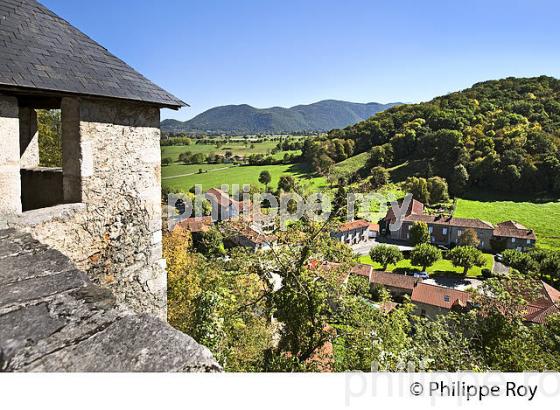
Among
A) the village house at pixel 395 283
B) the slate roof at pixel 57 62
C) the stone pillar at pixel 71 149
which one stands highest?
the slate roof at pixel 57 62

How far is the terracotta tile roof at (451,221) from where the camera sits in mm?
50656

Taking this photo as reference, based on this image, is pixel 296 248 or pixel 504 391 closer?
pixel 504 391

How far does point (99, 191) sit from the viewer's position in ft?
15.0

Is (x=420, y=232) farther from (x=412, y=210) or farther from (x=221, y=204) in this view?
(x=221, y=204)

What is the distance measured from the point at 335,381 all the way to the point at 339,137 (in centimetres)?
8765

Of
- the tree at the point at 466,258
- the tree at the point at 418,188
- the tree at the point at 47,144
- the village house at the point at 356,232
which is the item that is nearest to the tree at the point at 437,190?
the tree at the point at 418,188

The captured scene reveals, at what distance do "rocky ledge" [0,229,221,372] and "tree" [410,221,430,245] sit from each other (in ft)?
168

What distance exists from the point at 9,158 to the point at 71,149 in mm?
671

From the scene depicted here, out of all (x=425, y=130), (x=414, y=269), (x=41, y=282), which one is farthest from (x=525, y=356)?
(x=425, y=130)

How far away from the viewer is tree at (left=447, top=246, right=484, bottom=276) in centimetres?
3926

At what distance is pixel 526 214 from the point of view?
55781 mm

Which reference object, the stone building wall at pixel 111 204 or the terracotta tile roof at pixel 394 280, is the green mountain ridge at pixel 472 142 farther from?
the stone building wall at pixel 111 204

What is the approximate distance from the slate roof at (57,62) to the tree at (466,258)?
132 feet

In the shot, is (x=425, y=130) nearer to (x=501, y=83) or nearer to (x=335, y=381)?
(x=501, y=83)
